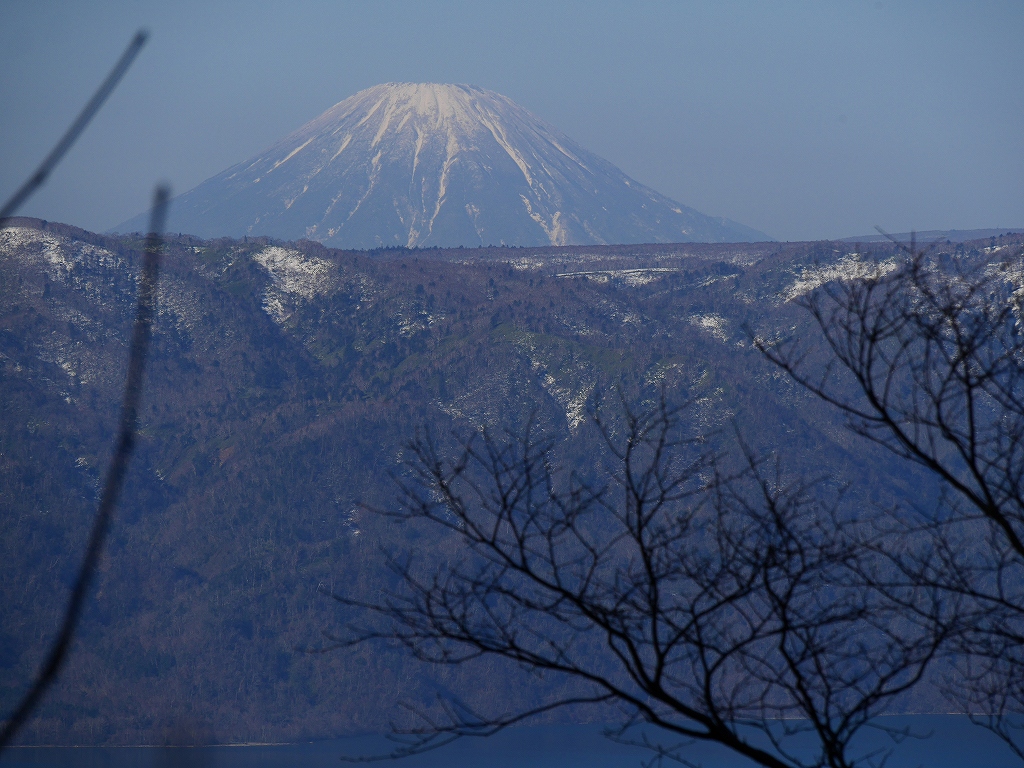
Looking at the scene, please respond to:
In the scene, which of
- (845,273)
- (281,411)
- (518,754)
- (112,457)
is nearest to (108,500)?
(112,457)

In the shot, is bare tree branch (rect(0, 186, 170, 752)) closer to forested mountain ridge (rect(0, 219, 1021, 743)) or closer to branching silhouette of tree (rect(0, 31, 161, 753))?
branching silhouette of tree (rect(0, 31, 161, 753))

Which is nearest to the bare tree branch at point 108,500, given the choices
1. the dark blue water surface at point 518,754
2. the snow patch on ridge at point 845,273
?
the snow patch on ridge at point 845,273

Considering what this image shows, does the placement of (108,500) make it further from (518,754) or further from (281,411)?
(281,411)

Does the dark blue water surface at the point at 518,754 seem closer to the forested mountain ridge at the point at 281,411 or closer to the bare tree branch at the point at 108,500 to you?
the forested mountain ridge at the point at 281,411

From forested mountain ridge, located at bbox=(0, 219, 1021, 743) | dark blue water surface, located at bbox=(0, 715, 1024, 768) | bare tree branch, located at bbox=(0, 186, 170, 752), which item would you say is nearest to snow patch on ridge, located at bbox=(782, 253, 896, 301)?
bare tree branch, located at bbox=(0, 186, 170, 752)

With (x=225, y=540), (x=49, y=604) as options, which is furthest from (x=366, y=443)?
(x=49, y=604)

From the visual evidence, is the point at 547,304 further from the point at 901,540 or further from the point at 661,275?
the point at 901,540

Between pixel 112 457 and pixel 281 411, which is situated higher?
pixel 112 457
